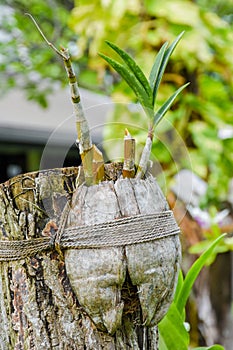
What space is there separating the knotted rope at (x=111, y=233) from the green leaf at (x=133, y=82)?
14 cm

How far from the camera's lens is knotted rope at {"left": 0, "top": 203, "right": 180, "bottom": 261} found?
0.73 meters

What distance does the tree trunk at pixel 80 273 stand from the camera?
73 centimetres

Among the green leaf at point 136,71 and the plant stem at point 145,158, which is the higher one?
the green leaf at point 136,71

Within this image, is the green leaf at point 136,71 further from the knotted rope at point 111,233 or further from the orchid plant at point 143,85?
the knotted rope at point 111,233

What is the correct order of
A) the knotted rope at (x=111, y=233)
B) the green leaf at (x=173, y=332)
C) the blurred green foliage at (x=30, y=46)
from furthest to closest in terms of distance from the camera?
the blurred green foliage at (x=30, y=46), the green leaf at (x=173, y=332), the knotted rope at (x=111, y=233)

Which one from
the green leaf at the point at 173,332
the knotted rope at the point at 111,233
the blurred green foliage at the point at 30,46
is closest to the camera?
the knotted rope at the point at 111,233

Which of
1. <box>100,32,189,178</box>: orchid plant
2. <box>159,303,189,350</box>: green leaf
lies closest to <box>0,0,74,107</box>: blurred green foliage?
<box>159,303,189,350</box>: green leaf

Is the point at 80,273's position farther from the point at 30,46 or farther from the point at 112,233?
the point at 30,46

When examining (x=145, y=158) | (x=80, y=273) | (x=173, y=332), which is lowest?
(x=173, y=332)

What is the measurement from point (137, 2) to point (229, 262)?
4.13 ft

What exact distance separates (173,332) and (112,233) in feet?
1.35

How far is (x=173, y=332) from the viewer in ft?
3.48

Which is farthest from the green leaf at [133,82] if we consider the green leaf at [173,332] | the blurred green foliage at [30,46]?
the blurred green foliage at [30,46]

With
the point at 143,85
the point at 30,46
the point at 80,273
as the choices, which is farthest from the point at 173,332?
the point at 30,46
